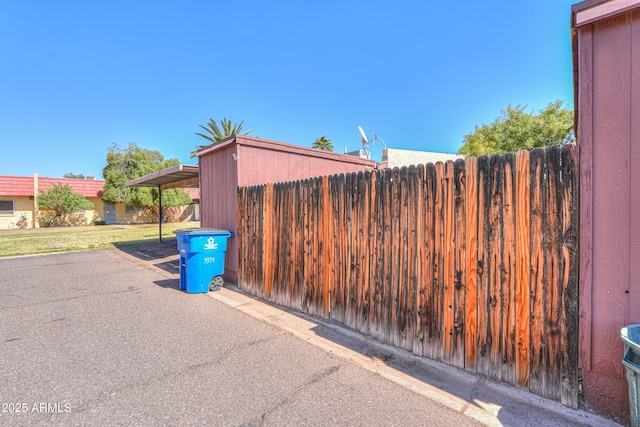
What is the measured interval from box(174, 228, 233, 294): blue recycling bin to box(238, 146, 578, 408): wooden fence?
225cm

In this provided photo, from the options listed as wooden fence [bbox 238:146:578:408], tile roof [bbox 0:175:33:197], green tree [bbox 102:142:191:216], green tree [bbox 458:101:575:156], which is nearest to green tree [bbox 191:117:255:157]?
green tree [bbox 102:142:191:216]

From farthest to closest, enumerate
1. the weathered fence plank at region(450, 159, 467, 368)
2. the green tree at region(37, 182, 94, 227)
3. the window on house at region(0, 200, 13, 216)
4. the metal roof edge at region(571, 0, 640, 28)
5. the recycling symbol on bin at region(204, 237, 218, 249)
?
the green tree at region(37, 182, 94, 227)
the window on house at region(0, 200, 13, 216)
the recycling symbol on bin at region(204, 237, 218, 249)
the weathered fence plank at region(450, 159, 467, 368)
the metal roof edge at region(571, 0, 640, 28)

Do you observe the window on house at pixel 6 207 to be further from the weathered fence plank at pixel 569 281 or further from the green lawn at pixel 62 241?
the weathered fence plank at pixel 569 281

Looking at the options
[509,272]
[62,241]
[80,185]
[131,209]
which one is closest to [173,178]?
[62,241]

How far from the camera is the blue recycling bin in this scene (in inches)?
199

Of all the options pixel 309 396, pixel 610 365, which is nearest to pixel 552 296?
pixel 610 365

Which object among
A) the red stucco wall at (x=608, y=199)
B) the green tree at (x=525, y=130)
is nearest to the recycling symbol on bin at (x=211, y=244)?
the red stucco wall at (x=608, y=199)

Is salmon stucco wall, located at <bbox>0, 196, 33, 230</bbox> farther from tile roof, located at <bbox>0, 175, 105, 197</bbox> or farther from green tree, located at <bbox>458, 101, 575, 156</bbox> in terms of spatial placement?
green tree, located at <bbox>458, 101, 575, 156</bbox>

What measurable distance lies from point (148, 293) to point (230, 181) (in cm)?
266

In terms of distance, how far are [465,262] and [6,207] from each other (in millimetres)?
32851

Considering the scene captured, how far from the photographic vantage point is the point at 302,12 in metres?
8.58

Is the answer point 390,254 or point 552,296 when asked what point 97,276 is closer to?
point 390,254

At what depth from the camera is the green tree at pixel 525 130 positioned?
53.2 feet

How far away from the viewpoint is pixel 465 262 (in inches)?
102
